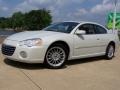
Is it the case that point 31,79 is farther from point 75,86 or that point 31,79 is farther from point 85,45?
point 85,45

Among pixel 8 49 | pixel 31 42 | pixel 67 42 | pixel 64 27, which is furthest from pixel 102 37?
pixel 8 49

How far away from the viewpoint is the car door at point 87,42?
8075 millimetres

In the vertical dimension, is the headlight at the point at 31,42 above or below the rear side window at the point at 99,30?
below

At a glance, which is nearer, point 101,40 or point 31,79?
point 31,79

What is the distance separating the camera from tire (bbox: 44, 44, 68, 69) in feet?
24.1

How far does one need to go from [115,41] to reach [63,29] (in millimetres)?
2584

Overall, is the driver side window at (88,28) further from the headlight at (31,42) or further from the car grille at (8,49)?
the car grille at (8,49)

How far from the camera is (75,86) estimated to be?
19.1 feet

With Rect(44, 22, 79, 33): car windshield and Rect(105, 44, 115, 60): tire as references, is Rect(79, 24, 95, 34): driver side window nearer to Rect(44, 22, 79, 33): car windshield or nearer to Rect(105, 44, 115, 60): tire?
Rect(44, 22, 79, 33): car windshield

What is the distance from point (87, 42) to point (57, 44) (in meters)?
1.29

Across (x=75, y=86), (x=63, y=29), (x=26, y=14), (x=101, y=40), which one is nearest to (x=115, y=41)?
(x=101, y=40)

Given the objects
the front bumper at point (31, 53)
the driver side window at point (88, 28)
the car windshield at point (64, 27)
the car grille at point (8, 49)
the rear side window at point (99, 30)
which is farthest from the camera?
the rear side window at point (99, 30)

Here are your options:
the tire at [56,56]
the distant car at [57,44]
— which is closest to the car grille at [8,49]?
the distant car at [57,44]

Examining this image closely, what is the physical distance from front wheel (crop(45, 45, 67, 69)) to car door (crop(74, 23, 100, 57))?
0.53m
